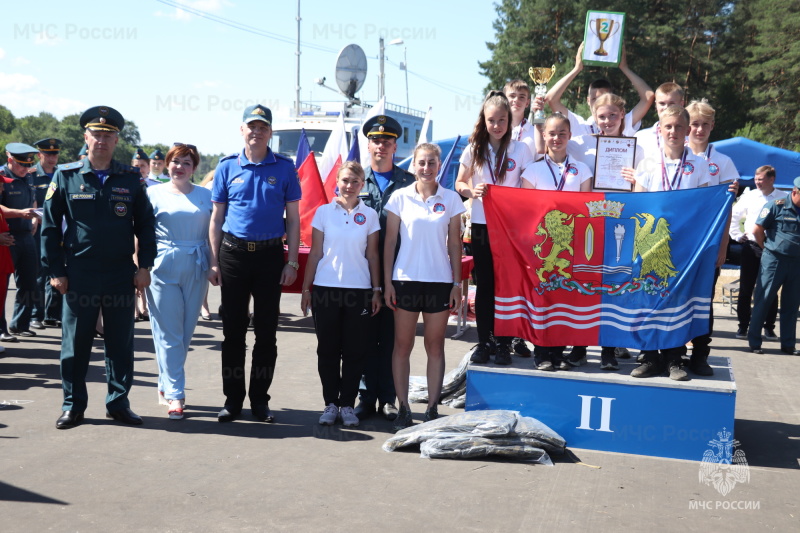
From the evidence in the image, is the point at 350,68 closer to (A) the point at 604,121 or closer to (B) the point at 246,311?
(A) the point at 604,121

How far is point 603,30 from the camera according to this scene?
6766mm

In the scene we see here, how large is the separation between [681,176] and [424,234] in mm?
1994

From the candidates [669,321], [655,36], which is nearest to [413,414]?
[669,321]

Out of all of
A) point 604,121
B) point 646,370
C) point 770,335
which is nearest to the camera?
point 646,370

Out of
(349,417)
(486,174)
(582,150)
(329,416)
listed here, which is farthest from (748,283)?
(329,416)

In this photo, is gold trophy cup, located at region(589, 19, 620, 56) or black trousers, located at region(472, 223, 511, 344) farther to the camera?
gold trophy cup, located at region(589, 19, 620, 56)

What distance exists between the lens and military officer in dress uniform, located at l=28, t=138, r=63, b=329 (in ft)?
32.2

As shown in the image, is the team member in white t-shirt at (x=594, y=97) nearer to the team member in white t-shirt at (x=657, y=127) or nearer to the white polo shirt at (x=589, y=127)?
the white polo shirt at (x=589, y=127)

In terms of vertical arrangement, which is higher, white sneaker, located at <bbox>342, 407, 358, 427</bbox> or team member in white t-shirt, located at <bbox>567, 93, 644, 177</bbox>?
team member in white t-shirt, located at <bbox>567, 93, 644, 177</bbox>

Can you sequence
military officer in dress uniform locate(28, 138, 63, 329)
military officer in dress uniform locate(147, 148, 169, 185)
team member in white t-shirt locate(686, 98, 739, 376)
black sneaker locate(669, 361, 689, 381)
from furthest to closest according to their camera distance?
military officer in dress uniform locate(147, 148, 169, 185) < military officer in dress uniform locate(28, 138, 63, 329) < team member in white t-shirt locate(686, 98, 739, 376) < black sneaker locate(669, 361, 689, 381)

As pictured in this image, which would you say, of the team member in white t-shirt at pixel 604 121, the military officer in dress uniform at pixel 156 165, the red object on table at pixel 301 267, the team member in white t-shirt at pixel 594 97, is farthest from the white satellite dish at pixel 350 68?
the team member in white t-shirt at pixel 604 121

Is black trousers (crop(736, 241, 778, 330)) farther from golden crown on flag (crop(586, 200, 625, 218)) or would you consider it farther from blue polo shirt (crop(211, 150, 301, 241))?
blue polo shirt (crop(211, 150, 301, 241))

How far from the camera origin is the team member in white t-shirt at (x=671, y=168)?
5.80m

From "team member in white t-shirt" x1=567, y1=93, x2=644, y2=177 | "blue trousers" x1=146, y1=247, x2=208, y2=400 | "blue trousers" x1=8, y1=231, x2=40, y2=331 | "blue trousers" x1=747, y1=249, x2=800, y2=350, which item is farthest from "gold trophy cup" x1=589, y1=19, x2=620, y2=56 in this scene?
"blue trousers" x1=8, y1=231, x2=40, y2=331
